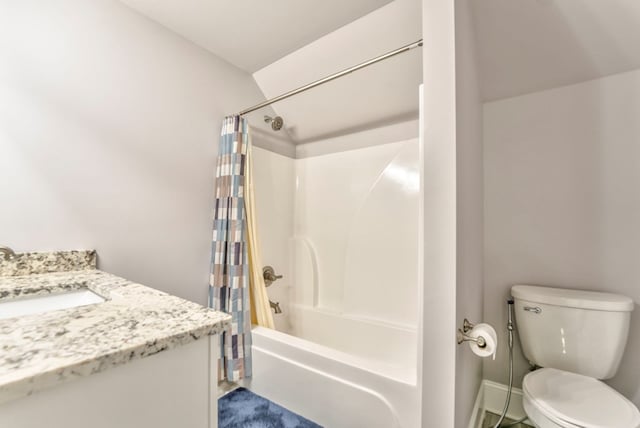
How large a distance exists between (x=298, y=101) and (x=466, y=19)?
128 cm

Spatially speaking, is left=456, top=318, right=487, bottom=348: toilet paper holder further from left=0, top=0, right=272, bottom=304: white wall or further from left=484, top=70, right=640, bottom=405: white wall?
left=0, top=0, right=272, bottom=304: white wall

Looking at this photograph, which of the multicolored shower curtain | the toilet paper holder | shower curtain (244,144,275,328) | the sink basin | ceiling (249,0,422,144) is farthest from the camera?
shower curtain (244,144,275,328)

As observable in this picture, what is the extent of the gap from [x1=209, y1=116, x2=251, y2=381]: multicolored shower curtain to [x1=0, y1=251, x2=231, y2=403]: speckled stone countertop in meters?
0.83

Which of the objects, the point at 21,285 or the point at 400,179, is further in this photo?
the point at 400,179

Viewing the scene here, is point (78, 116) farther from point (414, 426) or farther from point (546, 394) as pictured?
point (546, 394)

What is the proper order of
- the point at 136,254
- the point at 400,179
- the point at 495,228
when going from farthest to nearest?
the point at 400,179
the point at 495,228
the point at 136,254

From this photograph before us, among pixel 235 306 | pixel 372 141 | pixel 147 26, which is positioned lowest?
pixel 235 306

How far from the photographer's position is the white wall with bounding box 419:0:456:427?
0.91m

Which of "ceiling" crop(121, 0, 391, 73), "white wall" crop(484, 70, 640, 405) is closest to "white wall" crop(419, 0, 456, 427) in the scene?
"ceiling" crop(121, 0, 391, 73)

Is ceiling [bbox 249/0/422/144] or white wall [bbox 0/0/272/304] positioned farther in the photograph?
ceiling [bbox 249/0/422/144]

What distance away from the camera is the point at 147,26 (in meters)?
1.49

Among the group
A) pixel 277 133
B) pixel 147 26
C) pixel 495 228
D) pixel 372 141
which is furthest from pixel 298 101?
pixel 495 228

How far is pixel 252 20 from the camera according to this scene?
1.52m

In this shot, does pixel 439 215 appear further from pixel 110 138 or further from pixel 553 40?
pixel 110 138
